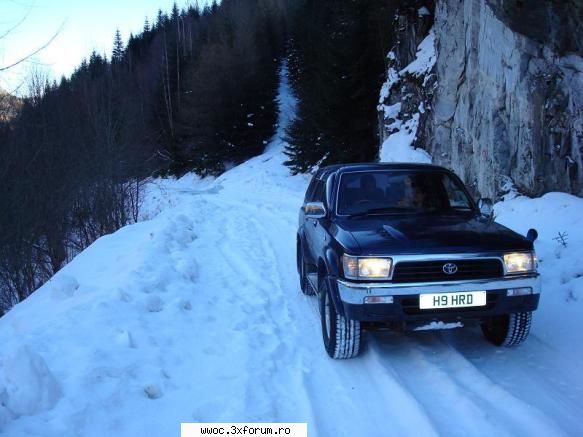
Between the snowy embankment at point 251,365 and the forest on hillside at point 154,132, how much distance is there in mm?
5829

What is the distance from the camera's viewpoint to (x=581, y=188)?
7.77 m

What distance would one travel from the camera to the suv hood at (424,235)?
394 cm

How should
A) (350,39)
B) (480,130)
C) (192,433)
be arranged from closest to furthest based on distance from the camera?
(192,433) < (480,130) < (350,39)

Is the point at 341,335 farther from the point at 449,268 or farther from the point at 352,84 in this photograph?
the point at 352,84

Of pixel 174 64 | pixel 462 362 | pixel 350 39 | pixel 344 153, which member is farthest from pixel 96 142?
pixel 174 64

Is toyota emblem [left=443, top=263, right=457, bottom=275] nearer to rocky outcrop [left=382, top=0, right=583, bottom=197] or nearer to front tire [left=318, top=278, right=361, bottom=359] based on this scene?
front tire [left=318, top=278, right=361, bottom=359]

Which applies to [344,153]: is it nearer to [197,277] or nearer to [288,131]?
[288,131]

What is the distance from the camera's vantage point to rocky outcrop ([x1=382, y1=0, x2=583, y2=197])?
324 inches

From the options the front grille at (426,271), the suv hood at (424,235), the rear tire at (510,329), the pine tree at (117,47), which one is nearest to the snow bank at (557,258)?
the rear tire at (510,329)

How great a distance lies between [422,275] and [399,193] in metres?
1.55

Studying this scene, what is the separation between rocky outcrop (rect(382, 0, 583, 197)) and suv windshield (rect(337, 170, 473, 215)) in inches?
152

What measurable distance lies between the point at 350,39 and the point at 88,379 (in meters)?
22.3

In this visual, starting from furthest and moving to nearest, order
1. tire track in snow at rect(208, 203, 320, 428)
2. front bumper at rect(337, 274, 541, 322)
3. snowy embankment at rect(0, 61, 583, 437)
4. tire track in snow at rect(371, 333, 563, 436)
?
front bumper at rect(337, 274, 541, 322)
tire track in snow at rect(208, 203, 320, 428)
snowy embankment at rect(0, 61, 583, 437)
tire track in snow at rect(371, 333, 563, 436)

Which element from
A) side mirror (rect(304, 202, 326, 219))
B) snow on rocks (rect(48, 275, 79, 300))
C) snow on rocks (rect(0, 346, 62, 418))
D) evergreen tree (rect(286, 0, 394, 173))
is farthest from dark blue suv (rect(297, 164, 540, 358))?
evergreen tree (rect(286, 0, 394, 173))
